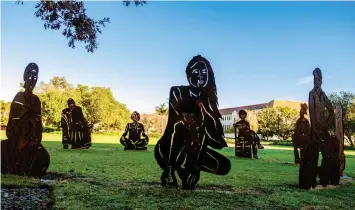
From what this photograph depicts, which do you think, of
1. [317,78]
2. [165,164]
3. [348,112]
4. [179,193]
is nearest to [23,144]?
[165,164]

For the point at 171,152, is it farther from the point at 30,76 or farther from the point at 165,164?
the point at 30,76

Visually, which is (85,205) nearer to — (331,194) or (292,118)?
(331,194)

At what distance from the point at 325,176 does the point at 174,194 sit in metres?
4.58

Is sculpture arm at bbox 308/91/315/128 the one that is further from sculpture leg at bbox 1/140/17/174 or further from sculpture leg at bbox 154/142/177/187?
sculpture leg at bbox 1/140/17/174

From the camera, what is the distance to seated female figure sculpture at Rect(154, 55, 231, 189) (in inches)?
296

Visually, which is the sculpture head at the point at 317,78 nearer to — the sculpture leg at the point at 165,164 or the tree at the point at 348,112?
the sculpture leg at the point at 165,164

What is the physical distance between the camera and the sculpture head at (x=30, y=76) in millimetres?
8648

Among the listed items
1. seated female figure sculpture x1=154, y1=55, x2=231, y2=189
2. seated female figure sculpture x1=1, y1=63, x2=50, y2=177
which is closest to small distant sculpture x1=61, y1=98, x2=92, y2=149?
seated female figure sculpture x1=1, y1=63, x2=50, y2=177

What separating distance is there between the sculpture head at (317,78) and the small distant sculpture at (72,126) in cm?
1274

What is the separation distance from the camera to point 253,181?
934cm

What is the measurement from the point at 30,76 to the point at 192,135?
4237 millimetres

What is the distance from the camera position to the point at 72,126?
18516 mm

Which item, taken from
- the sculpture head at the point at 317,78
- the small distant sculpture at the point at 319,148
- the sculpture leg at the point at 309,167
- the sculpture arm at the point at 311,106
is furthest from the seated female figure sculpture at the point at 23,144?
the sculpture head at the point at 317,78

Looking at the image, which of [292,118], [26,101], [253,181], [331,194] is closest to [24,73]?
[26,101]
